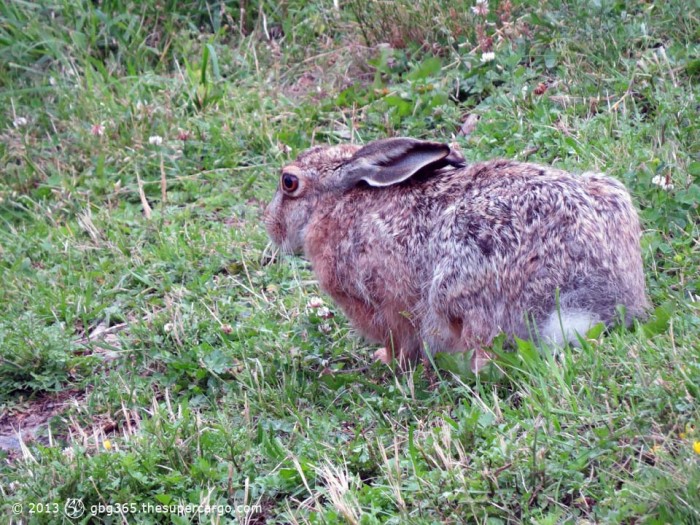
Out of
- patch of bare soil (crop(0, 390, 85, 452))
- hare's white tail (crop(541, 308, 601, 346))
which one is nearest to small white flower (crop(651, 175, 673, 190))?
hare's white tail (crop(541, 308, 601, 346))

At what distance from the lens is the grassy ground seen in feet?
12.3

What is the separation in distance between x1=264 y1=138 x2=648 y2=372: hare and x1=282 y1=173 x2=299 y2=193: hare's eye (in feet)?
0.58

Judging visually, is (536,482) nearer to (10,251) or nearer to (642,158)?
(642,158)

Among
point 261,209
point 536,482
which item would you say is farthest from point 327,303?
point 536,482

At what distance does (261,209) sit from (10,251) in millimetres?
1736

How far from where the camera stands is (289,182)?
571cm

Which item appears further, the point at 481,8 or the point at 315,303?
the point at 481,8

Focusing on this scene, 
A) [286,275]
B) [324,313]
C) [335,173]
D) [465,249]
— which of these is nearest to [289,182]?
[335,173]

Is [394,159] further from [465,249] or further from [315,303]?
[315,303]

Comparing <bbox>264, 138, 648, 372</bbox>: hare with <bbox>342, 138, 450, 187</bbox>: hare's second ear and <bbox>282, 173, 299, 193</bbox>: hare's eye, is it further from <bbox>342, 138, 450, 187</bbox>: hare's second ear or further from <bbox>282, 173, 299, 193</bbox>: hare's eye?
<bbox>282, 173, 299, 193</bbox>: hare's eye

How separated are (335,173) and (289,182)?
1.14ft

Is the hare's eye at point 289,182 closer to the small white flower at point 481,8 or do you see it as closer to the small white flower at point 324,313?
the small white flower at point 324,313

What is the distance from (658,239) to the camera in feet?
17.1

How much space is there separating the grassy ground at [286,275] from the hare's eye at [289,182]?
0.60m
